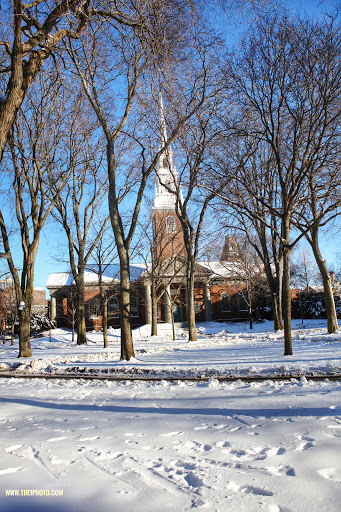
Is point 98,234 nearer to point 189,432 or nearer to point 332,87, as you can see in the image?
point 332,87

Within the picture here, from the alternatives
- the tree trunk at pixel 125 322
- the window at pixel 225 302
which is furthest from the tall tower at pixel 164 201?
the window at pixel 225 302

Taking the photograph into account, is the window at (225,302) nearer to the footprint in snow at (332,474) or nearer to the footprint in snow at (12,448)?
the footprint in snow at (12,448)

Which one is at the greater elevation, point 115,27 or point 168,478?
point 115,27

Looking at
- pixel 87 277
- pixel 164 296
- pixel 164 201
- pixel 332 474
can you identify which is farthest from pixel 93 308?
pixel 332 474

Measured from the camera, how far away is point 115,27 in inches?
312

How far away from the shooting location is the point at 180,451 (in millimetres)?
3361

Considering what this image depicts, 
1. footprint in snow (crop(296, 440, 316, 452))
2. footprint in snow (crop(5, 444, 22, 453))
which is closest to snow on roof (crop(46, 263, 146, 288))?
footprint in snow (crop(5, 444, 22, 453))

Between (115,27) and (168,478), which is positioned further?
(115,27)

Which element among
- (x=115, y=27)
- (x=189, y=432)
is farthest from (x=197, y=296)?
(x=189, y=432)

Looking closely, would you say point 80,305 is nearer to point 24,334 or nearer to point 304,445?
point 24,334

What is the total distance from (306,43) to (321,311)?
34.6m

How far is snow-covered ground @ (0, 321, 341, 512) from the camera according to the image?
2.51m

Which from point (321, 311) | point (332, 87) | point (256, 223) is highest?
point (332, 87)

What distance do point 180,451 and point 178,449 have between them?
5 centimetres
